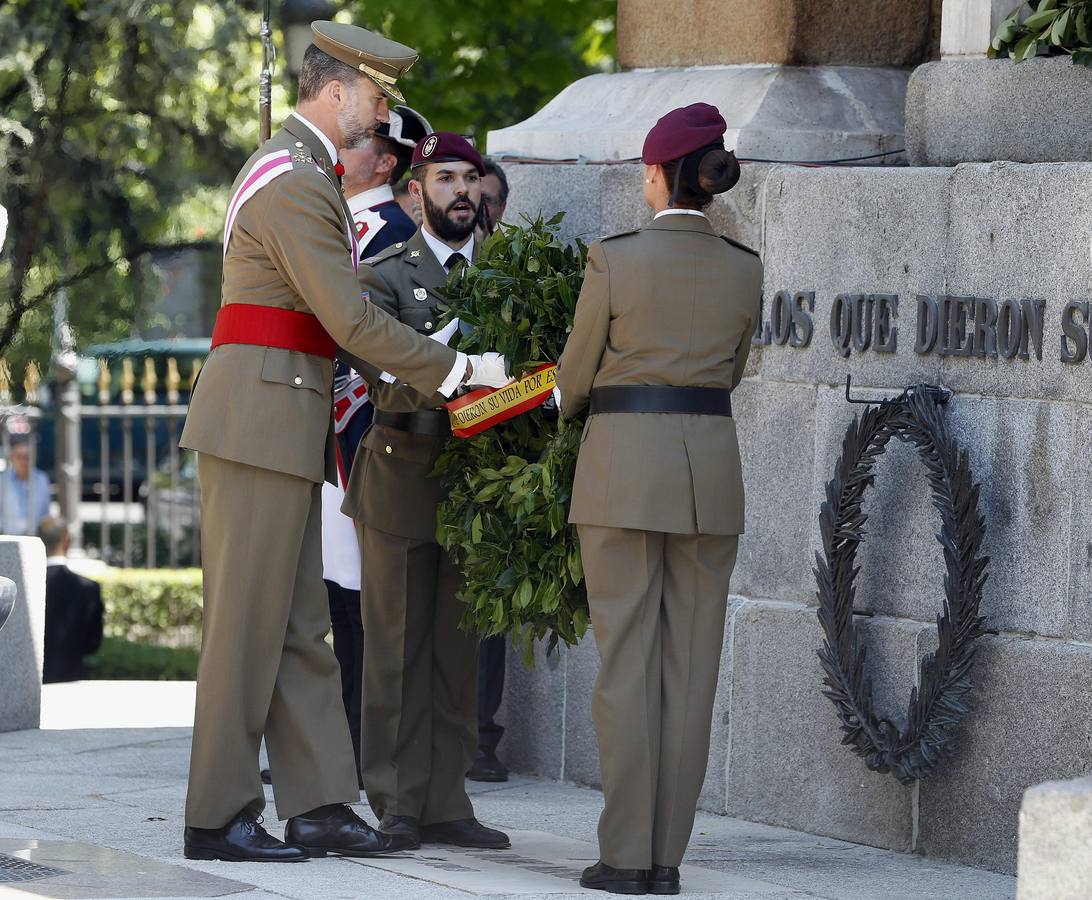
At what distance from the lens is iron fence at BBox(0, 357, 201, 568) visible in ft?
44.5

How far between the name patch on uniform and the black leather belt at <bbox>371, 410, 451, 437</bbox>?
0.96 ft

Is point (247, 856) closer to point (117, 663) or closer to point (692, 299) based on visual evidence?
point (692, 299)

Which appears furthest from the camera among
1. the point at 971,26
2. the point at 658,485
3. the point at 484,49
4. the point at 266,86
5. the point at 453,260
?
the point at 484,49

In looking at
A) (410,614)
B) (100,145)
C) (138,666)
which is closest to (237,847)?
(410,614)

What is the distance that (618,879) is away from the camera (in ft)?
16.7

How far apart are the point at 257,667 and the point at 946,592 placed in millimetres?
1890

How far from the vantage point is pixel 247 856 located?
528cm

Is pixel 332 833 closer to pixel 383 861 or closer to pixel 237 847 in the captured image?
pixel 383 861

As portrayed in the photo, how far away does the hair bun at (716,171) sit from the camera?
5113mm

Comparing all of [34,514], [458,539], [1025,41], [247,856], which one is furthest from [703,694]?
[34,514]

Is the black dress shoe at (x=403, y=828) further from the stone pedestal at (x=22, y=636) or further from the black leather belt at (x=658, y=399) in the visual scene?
the stone pedestal at (x=22, y=636)

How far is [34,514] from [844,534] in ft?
30.5

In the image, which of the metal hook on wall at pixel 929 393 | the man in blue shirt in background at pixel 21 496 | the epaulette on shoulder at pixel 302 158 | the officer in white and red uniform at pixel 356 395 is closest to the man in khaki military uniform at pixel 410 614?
the epaulette on shoulder at pixel 302 158

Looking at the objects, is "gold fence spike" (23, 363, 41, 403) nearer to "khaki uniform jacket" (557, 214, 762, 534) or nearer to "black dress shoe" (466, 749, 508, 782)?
"black dress shoe" (466, 749, 508, 782)
